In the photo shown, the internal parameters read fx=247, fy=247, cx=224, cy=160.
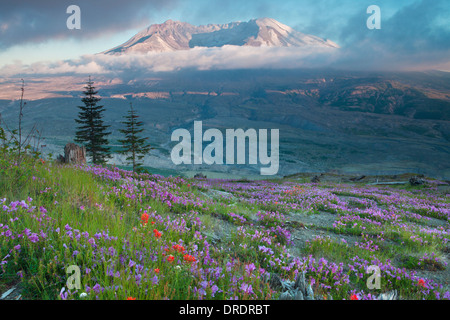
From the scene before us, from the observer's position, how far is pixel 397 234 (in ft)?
27.7

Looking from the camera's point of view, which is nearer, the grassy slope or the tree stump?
the grassy slope

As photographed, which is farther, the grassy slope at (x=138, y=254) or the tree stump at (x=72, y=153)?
the tree stump at (x=72, y=153)

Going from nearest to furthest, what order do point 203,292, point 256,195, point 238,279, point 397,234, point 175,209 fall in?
point 203,292, point 238,279, point 175,209, point 397,234, point 256,195

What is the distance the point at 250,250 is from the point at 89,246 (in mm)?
3149

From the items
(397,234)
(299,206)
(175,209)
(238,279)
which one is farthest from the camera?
(299,206)

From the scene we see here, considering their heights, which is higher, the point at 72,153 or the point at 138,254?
the point at 72,153

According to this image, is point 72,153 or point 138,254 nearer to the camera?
point 138,254

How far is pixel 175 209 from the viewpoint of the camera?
7527 mm

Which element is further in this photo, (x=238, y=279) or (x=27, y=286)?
(x=238, y=279)

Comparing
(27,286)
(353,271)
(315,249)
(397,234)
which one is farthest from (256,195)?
(27,286)

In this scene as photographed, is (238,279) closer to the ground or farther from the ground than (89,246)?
closer to the ground
